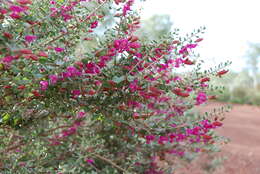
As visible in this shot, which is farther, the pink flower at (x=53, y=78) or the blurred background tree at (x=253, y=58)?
the blurred background tree at (x=253, y=58)

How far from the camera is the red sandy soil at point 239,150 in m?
5.44

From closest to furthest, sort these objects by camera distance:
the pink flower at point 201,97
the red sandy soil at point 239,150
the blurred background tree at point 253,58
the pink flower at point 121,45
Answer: the pink flower at point 121,45 → the pink flower at point 201,97 → the red sandy soil at point 239,150 → the blurred background tree at point 253,58

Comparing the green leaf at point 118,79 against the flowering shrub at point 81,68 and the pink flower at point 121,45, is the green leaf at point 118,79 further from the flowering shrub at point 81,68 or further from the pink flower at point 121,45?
the pink flower at point 121,45

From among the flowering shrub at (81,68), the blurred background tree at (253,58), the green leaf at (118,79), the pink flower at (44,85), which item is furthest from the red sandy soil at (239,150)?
the blurred background tree at (253,58)

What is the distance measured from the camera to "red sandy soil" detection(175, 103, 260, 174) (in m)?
5.44

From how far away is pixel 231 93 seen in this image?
15.8 m

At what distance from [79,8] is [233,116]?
966 cm

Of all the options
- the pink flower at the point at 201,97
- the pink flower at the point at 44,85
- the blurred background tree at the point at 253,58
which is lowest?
the pink flower at the point at 201,97

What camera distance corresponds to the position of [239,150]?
679cm

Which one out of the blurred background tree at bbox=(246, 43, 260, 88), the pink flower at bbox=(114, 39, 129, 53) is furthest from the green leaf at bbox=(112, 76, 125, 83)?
the blurred background tree at bbox=(246, 43, 260, 88)

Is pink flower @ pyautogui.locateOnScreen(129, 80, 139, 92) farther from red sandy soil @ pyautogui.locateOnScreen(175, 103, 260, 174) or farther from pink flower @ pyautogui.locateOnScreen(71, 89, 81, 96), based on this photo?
red sandy soil @ pyautogui.locateOnScreen(175, 103, 260, 174)

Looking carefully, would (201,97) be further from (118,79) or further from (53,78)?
(53,78)

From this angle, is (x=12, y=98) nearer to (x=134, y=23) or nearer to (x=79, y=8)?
(x=79, y=8)

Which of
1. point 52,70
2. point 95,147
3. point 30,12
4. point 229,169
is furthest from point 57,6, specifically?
point 229,169
